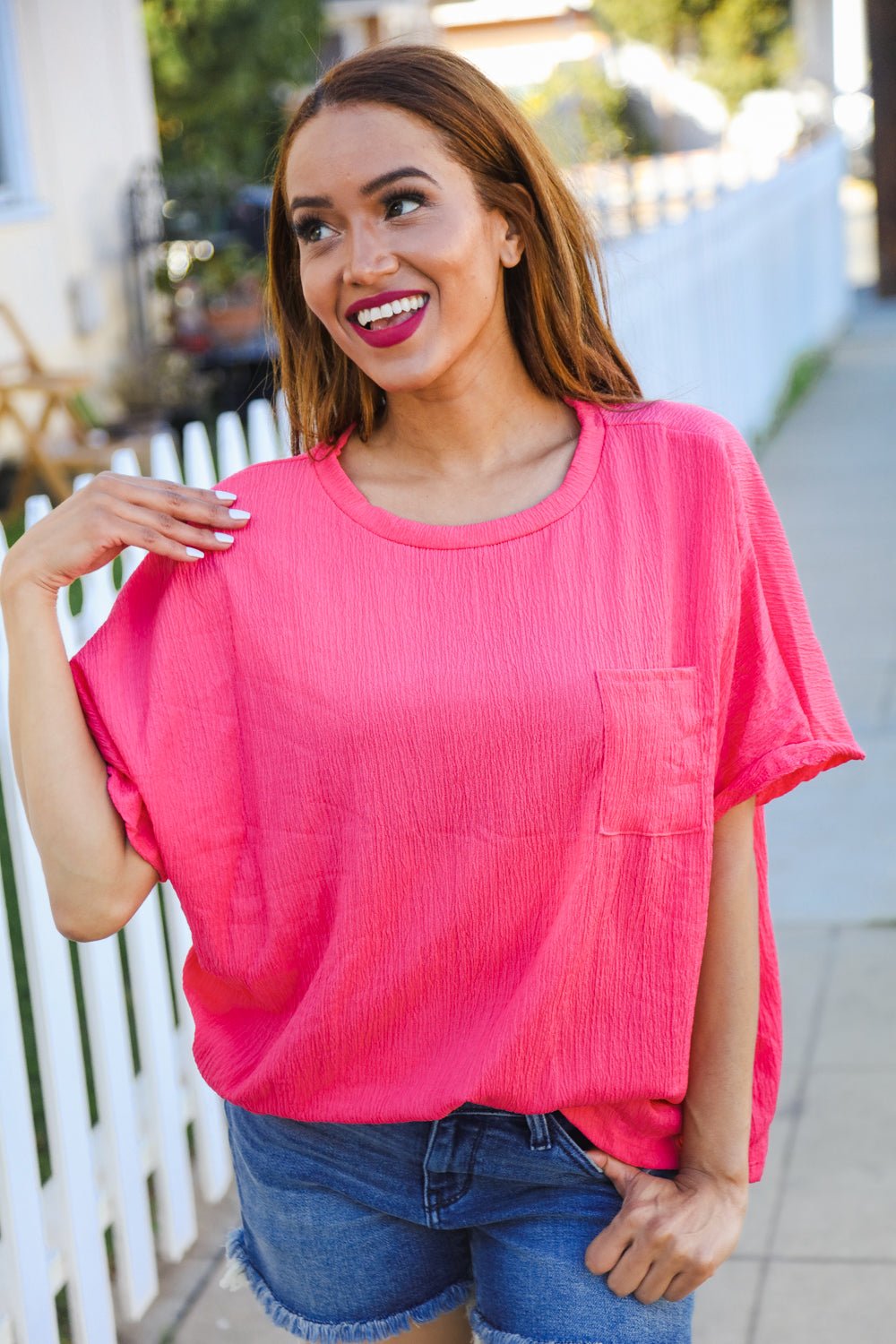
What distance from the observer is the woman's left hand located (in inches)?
65.2

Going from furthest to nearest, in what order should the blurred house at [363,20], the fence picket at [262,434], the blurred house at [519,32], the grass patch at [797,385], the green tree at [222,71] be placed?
1. the blurred house at [519,32]
2. the blurred house at [363,20]
3. the green tree at [222,71]
4. the grass patch at [797,385]
5. the fence picket at [262,434]

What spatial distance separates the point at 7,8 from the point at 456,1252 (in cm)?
970

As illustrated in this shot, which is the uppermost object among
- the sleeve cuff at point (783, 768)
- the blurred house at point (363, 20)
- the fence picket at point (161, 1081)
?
the blurred house at point (363, 20)

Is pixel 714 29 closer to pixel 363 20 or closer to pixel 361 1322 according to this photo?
pixel 363 20

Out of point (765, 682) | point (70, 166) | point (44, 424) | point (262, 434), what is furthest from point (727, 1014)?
point (70, 166)

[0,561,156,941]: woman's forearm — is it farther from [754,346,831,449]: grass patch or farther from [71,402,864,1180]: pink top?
[754,346,831,449]: grass patch

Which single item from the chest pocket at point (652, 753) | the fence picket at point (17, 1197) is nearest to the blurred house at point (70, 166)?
the fence picket at point (17, 1197)

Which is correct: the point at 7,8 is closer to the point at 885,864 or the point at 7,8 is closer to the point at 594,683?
the point at 885,864

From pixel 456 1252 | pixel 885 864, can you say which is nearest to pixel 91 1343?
pixel 456 1252

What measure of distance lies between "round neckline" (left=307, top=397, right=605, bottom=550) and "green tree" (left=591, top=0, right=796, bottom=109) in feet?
115

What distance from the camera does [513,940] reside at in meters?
1.63

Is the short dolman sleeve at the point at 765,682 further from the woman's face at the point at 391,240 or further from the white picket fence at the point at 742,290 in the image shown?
the white picket fence at the point at 742,290

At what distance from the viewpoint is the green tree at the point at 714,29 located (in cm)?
3538

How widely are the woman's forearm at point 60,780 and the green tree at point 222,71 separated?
16.3m
